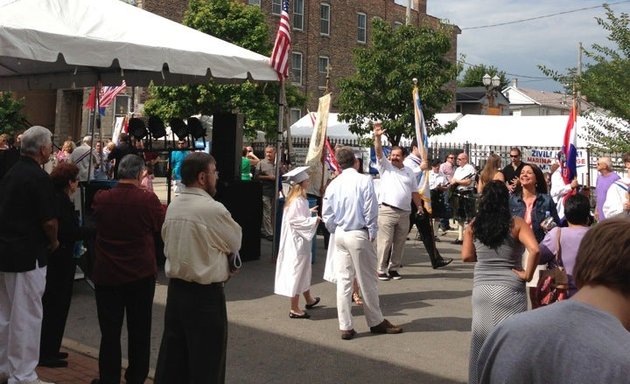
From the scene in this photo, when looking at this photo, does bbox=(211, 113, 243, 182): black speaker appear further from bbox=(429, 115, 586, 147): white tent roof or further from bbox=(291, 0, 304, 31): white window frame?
bbox=(291, 0, 304, 31): white window frame

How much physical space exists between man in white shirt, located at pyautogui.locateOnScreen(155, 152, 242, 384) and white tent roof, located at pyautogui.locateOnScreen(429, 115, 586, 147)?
20.9m

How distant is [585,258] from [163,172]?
110 feet

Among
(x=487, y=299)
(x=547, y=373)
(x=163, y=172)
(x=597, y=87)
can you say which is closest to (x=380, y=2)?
(x=163, y=172)

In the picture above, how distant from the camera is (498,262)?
5.40 m

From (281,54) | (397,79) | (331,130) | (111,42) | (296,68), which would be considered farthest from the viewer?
(296,68)

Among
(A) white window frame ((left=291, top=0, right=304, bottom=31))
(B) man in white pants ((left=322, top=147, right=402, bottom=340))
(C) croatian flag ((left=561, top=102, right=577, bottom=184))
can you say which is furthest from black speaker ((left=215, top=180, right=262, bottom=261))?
(A) white window frame ((left=291, top=0, right=304, bottom=31))

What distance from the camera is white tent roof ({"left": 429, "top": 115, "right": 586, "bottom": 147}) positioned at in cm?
2477

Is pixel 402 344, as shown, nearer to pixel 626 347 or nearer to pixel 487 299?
pixel 487 299

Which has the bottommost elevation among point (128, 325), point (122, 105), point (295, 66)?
point (128, 325)

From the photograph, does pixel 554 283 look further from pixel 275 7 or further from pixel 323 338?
pixel 275 7

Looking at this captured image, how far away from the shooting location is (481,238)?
5.43 metres

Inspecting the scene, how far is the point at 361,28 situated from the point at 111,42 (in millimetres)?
43146

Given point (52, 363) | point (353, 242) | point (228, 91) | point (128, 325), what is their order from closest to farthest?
point (128, 325) < point (52, 363) < point (353, 242) < point (228, 91)

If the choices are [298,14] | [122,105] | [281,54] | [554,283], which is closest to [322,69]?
[298,14]
